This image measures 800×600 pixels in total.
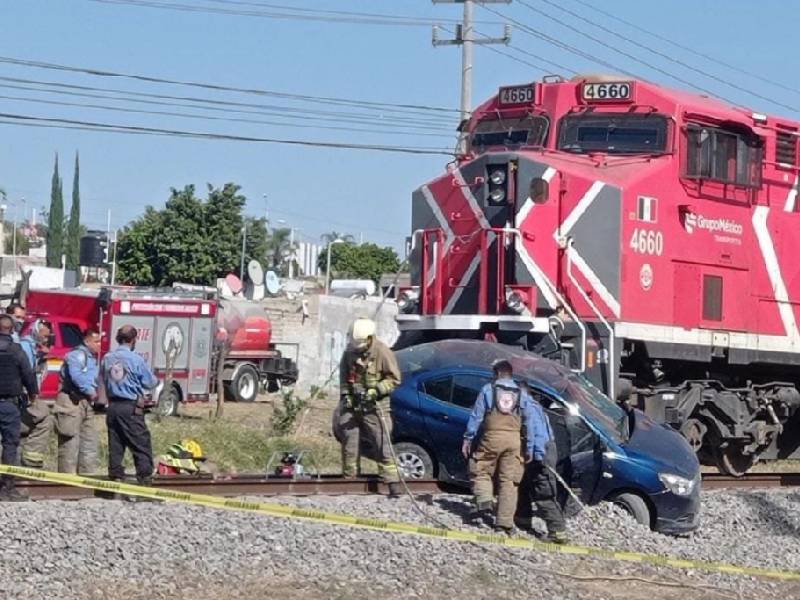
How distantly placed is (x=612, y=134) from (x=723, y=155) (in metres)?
1.68

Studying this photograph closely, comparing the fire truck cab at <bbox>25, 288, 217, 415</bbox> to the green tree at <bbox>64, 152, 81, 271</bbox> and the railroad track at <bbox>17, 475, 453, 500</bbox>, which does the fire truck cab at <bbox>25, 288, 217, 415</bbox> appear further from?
the green tree at <bbox>64, 152, 81, 271</bbox>

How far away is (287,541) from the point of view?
435 inches

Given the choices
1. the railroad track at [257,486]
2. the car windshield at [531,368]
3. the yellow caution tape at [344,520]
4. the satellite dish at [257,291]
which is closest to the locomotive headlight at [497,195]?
the car windshield at [531,368]

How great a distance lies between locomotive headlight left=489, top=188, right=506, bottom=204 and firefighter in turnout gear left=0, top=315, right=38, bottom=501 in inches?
269

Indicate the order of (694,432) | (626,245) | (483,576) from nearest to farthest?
(483,576), (626,245), (694,432)

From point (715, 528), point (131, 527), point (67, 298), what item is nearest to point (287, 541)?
point (131, 527)

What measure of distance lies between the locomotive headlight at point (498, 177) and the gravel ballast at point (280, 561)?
568 cm

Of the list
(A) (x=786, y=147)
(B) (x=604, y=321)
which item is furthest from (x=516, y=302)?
(A) (x=786, y=147)

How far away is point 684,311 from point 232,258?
Result: 49731 millimetres

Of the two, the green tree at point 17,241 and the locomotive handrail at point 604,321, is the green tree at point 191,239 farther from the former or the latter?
the locomotive handrail at point 604,321

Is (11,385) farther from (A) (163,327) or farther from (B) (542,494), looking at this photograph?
(A) (163,327)

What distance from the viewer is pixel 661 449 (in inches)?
577

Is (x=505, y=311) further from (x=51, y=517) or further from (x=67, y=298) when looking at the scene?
(x=67, y=298)

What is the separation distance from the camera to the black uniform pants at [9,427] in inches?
511
